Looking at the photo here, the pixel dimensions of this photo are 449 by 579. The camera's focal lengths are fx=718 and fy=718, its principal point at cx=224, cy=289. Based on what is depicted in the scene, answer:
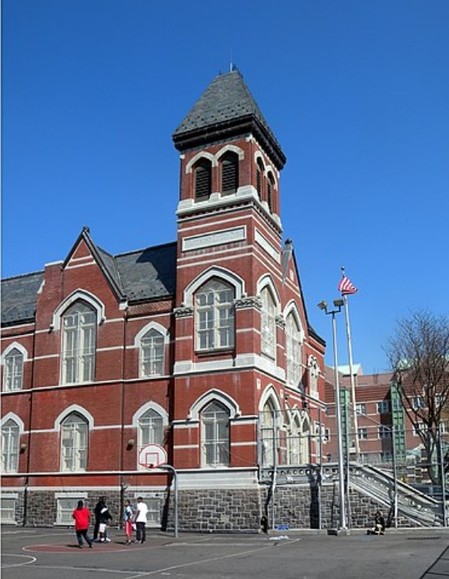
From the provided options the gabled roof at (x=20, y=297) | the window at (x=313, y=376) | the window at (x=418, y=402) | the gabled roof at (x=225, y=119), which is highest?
the gabled roof at (x=225, y=119)

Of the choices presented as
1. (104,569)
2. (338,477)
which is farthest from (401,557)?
(338,477)

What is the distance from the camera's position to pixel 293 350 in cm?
3781

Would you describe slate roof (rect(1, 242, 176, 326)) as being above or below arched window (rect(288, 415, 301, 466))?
above

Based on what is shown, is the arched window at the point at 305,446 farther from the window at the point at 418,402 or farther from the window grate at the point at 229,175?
the window grate at the point at 229,175

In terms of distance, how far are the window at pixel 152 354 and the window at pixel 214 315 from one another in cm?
229

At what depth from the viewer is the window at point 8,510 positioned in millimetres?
35156

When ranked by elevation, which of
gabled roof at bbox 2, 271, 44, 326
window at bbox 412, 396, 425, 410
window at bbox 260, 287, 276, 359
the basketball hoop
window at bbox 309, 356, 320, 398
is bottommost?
the basketball hoop

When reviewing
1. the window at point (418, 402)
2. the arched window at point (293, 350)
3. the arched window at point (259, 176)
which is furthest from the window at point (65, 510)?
the window at point (418, 402)

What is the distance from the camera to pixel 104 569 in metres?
17.3

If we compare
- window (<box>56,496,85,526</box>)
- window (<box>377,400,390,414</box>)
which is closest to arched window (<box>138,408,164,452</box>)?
window (<box>56,496,85,526</box>)

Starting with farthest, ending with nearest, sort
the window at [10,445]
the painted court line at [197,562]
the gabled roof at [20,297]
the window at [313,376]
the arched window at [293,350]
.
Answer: the window at [313,376]
the gabled roof at [20,297]
the arched window at [293,350]
the window at [10,445]
the painted court line at [197,562]

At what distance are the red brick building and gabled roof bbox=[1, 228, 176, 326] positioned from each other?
0.11m

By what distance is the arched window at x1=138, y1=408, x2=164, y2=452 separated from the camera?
32.6 metres

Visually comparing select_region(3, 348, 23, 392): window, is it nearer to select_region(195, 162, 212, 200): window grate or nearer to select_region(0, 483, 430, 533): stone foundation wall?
select_region(0, 483, 430, 533): stone foundation wall
